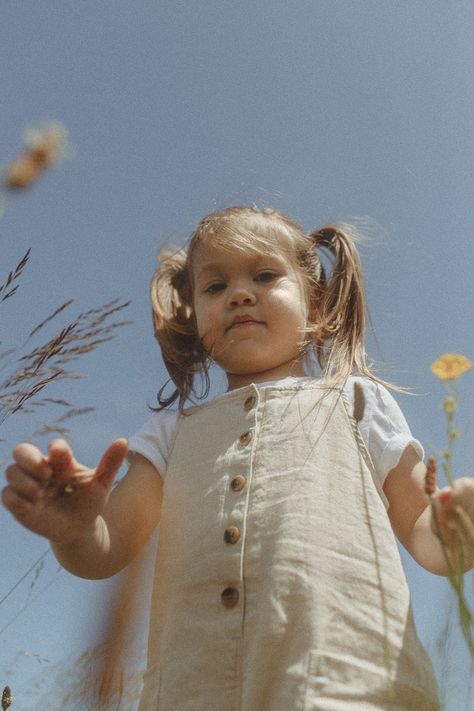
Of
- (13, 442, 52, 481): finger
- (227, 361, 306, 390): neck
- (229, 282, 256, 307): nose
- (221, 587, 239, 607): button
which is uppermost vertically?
(229, 282, 256, 307): nose

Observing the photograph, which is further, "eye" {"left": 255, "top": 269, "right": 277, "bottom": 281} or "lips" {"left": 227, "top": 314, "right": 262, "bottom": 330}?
"eye" {"left": 255, "top": 269, "right": 277, "bottom": 281}

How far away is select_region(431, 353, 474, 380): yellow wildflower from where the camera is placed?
964 millimetres

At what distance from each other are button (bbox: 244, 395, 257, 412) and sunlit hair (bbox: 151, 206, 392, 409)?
0.28 meters

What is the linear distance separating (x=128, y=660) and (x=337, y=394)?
115 centimetres

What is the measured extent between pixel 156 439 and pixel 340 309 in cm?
85

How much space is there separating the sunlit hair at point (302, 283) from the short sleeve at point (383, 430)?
135 millimetres

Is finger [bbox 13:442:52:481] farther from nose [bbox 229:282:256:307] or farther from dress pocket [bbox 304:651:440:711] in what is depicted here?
nose [bbox 229:282:256:307]

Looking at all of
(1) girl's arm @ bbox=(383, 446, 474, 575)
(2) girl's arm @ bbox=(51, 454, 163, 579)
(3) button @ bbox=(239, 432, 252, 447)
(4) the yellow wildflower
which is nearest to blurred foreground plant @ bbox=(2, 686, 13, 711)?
(2) girl's arm @ bbox=(51, 454, 163, 579)

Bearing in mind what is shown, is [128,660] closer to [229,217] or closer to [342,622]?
[342,622]

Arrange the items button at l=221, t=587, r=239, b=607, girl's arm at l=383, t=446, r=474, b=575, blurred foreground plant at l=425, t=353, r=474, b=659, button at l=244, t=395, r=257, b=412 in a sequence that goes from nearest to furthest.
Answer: blurred foreground plant at l=425, t=353, r=474, b=659 → button at l=221, t=587, r=239, b=607 → girl's arm at l=383, t=446, r=474, b=575 → button at l=244, t=395, r=257, b=412

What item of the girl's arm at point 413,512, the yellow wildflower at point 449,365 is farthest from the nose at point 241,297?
the yellow wildflower at point 449,365

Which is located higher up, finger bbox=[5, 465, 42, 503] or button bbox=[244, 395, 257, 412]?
button bbox=[244, 395, 257, 412]

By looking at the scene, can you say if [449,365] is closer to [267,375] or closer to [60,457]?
[60,457]

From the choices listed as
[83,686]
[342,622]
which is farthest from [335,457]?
[83,686]
